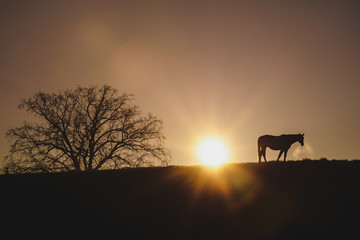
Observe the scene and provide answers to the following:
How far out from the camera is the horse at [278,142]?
64.8ft

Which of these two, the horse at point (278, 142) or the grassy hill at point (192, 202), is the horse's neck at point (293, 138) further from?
the grassy hill at point (192, 202)

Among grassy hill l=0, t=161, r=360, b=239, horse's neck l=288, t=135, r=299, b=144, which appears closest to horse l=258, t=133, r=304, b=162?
horse's neck l=288, t=135, r=299, b=144

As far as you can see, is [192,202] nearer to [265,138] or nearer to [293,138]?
[265,138]

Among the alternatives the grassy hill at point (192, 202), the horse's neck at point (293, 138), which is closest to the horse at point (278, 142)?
the horse's neck at point (293, 138)

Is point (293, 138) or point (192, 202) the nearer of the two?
point (192, 202)

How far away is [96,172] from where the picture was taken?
17031 mm

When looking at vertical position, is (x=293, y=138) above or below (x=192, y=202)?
above

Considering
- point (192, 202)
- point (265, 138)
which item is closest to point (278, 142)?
point (265, 138)

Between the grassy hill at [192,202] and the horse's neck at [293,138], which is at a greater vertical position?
the horse's neck at [293,138]

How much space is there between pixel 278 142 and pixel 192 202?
32.3 feet

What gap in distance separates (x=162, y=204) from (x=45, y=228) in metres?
4.33

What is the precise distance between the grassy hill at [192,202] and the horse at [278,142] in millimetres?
2613

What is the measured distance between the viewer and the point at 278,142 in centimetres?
1988

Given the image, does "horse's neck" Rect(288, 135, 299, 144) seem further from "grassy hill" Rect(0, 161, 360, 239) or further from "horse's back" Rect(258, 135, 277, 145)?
"grassy hill" Rect(0, 161, 360, 239)
